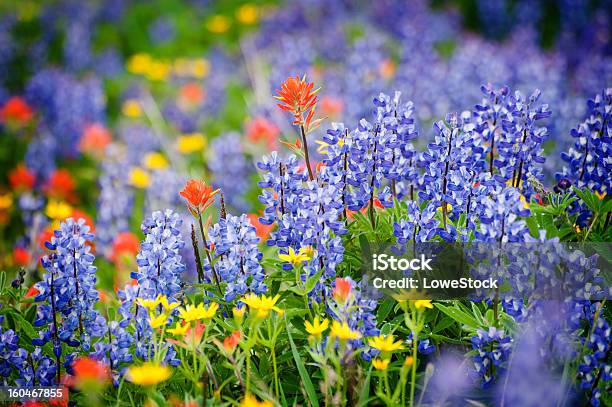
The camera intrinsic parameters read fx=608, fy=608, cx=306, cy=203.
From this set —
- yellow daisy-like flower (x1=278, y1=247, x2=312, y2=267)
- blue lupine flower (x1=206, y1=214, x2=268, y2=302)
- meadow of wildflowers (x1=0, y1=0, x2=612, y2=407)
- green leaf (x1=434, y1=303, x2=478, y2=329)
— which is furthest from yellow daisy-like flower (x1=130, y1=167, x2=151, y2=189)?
green leaf (x1=434, y1=303, x2=478, y2=329)

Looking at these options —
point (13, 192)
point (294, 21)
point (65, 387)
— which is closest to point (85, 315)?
point (65, 387)

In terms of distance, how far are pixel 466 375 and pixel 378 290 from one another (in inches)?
16.7

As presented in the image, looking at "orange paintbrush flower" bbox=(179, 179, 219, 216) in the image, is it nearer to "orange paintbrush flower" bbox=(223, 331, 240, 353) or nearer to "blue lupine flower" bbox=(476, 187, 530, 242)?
"orange paintbrush flower" bbox=(223, 331, 240, 353)

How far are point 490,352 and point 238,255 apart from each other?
36.5 inches

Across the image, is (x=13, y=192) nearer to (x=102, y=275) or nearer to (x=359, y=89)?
(x=102, y=275)

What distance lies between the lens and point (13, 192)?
18.5 ft

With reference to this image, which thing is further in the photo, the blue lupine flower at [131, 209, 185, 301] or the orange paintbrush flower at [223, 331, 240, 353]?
the blue lupine flower at [131, 209, 185, 301]

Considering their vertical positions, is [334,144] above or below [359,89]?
below

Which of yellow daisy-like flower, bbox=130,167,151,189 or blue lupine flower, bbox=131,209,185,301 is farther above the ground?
yellow daisy-like flower, bbox=130,167,151,189

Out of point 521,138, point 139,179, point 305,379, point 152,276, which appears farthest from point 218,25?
point 305,379

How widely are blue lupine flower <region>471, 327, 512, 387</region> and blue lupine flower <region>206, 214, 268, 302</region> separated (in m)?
0.77

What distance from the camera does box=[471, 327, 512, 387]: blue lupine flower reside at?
6.54ft

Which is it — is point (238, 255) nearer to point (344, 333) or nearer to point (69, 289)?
point (344, 333)

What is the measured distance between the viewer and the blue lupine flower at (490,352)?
1.99 m
